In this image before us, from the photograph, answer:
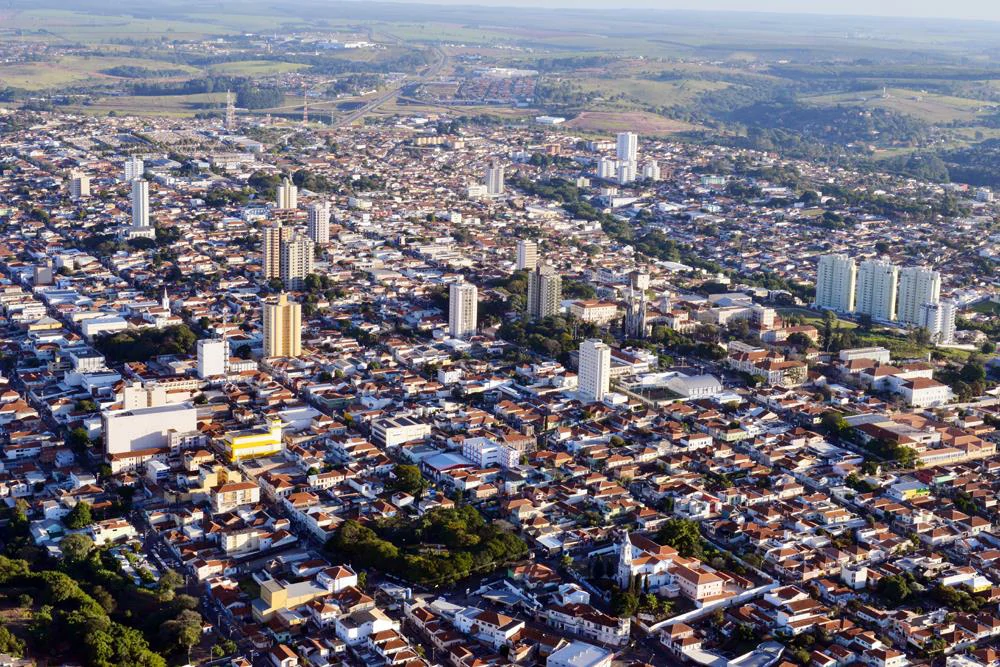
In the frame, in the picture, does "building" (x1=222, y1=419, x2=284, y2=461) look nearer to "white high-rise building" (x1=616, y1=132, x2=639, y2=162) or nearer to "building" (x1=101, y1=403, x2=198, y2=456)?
"building" (x1=101, y1=403, x2=198, y2=456)

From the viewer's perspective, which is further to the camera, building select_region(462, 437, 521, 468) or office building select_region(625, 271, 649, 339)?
office building select_region(625, 271, 649, 339)

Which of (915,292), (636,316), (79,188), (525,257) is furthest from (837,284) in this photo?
(79,188)

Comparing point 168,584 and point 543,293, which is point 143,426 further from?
point 543,293

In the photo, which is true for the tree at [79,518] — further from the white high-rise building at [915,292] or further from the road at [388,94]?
the road at [388,94]

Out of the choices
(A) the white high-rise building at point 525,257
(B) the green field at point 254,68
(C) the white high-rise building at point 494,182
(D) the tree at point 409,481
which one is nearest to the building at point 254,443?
(D) the tree at point 409,481

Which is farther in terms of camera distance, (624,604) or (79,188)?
(79,188)

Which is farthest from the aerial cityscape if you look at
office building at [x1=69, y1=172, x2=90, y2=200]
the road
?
the road
